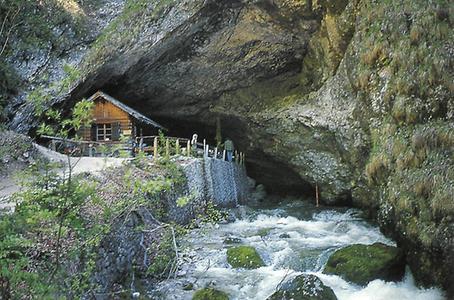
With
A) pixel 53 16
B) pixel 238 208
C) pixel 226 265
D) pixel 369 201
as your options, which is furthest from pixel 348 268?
pixel 53 16

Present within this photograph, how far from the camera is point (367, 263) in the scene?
938cm

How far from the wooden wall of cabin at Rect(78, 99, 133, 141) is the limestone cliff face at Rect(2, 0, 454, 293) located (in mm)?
982

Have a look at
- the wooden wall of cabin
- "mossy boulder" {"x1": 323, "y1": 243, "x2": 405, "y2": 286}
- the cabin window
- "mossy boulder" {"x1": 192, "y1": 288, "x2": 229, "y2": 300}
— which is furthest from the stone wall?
the cabin window

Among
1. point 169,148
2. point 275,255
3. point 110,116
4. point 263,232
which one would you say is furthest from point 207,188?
point 110,116

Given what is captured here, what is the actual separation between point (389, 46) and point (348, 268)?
6.67m

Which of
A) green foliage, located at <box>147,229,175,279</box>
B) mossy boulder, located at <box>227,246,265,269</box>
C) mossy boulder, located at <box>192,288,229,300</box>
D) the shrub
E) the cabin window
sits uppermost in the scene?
the shrub

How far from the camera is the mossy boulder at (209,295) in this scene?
27.0 feet

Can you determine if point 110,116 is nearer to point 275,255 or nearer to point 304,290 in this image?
point 275,255

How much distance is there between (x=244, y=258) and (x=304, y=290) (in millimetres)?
3142

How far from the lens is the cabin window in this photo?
64.6 feet

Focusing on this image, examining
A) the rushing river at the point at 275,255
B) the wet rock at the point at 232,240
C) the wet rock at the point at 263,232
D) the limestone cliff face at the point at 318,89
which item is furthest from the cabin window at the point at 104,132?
the wet rock at the point at 232,240

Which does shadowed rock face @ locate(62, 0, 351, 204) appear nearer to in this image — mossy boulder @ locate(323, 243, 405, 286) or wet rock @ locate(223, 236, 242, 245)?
wet rock @ locate(223, 236, 242, 245)

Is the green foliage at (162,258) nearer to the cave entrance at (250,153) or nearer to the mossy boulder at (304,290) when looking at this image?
the mossy boulder at (304,290)

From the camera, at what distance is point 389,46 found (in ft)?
40.4
